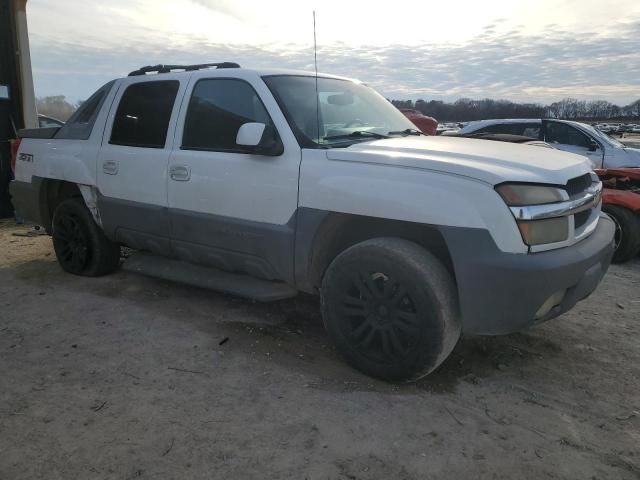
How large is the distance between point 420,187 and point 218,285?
1.83 m

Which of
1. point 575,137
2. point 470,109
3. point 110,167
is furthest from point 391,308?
point 470,109

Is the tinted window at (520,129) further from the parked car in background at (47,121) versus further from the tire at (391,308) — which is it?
the parked car in background at (47,121)

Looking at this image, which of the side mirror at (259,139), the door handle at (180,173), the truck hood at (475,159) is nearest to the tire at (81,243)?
the door handle at (180,173)

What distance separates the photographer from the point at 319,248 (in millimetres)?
3424

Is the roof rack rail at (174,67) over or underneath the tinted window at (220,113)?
over

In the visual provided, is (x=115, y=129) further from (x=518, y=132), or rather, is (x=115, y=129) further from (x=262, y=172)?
(x=518, y=132)

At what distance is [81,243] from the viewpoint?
5121 millimetres

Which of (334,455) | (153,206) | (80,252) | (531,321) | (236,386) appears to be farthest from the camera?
(80,252)

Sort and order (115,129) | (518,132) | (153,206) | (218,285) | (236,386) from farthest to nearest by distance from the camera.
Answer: (518,132), (115,129), (153,206), (218,285), (236,386)

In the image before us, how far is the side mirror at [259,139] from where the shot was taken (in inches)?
130

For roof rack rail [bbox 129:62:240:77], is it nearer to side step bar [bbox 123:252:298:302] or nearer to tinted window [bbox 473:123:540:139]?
side step bar [bbox 123:252:298:302]

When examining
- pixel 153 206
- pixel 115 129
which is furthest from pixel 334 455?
pixel 115 129

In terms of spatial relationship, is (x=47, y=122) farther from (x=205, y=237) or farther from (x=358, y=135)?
(x=358, y=135)

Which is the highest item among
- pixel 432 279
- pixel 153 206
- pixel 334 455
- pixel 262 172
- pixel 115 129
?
pixel 115 129
